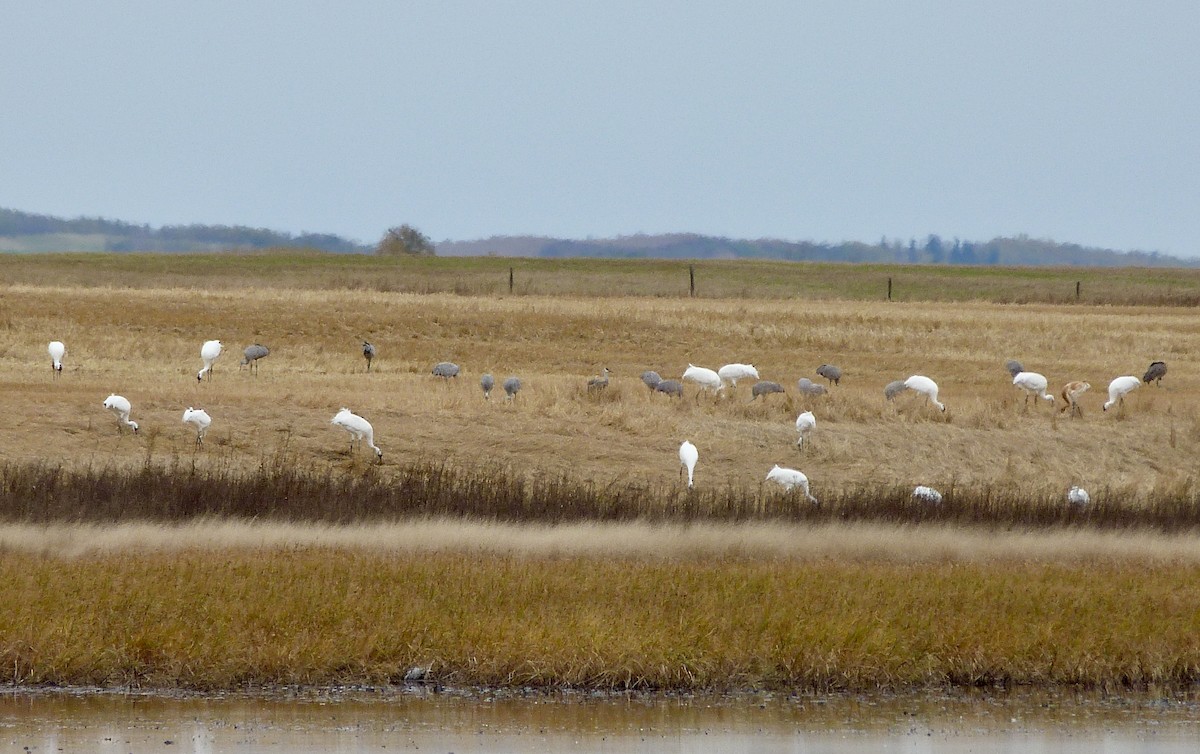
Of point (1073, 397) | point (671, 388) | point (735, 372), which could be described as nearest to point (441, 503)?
point (671, 388)

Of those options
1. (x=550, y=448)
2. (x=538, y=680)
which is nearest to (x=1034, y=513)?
(x=550, y=448)

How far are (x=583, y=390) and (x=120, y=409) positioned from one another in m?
9.99

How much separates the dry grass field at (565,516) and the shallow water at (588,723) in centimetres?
32

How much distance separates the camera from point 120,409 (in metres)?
25.1

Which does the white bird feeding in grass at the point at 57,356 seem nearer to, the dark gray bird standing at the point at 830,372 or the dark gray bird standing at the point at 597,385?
the dark gray bird standing at the point at 597,385

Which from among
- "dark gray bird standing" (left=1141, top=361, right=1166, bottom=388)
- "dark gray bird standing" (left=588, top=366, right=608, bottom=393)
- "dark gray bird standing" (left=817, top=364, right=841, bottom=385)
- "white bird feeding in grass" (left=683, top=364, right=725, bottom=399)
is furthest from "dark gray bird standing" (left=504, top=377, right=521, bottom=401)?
"dark gray bird standing" (left=1141, top=361, right=1166, bottom=388)

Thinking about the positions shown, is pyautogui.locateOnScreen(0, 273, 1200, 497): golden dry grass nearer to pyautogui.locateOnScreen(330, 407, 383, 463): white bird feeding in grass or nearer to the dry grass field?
the dry grass field

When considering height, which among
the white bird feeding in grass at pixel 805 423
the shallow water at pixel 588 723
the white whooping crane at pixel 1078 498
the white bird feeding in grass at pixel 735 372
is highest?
the white bird feeding in grass at pixel 735 372

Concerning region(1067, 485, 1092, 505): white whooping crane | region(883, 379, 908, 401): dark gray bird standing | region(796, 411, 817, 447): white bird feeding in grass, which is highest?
region(883, 379, 908, 401): dark gray bird standing

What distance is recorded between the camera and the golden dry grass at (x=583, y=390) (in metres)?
26.9

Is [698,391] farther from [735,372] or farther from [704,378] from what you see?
[704,378]

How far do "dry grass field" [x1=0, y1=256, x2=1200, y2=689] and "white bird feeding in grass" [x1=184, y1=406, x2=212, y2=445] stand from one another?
37 cm

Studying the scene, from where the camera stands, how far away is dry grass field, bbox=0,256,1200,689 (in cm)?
1410

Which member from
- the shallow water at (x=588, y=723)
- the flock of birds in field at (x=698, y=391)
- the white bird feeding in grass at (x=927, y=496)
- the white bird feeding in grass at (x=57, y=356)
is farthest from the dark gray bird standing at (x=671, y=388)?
the shallow water at (x=588, y=723)
